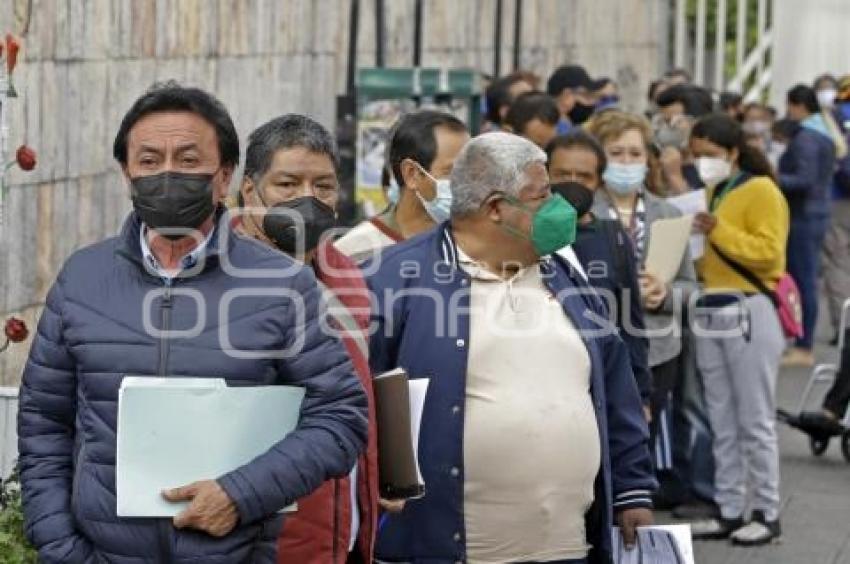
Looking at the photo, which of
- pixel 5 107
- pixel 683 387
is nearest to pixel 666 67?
pixel 683 387

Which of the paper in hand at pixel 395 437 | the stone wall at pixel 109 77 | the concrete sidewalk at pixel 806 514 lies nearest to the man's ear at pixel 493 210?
the paper in hand at pixel 395 437

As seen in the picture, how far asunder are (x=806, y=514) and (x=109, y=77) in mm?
3834

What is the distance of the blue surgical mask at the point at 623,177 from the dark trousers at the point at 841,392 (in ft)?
10.3

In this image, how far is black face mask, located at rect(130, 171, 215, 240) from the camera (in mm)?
4688

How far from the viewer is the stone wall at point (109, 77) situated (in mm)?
9531

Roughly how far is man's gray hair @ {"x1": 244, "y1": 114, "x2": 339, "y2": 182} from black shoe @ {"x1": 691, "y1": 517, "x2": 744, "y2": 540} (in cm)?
500

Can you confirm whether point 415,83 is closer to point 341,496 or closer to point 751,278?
point 751,278

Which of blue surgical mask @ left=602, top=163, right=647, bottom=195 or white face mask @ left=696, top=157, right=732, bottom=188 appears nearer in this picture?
blue surgical mask @ left=602, top=163, right=647, bottom=195

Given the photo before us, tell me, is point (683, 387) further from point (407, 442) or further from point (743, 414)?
point (407, 442)

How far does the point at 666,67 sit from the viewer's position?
100ft

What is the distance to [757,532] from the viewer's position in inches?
404

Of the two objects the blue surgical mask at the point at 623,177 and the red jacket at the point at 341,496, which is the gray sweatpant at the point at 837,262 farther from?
the red jacket at the point at 341,496

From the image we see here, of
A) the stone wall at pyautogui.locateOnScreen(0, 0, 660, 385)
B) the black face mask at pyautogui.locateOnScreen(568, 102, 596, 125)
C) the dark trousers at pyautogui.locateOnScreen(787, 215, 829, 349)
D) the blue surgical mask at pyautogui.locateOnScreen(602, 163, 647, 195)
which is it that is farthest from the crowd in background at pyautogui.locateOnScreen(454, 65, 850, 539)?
the dark trousers at pyautogui.locateOnScreen(787, 215, 829, 349)

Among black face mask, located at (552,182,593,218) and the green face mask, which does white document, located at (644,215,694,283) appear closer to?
black face mask, located at (552,182,593,218)
